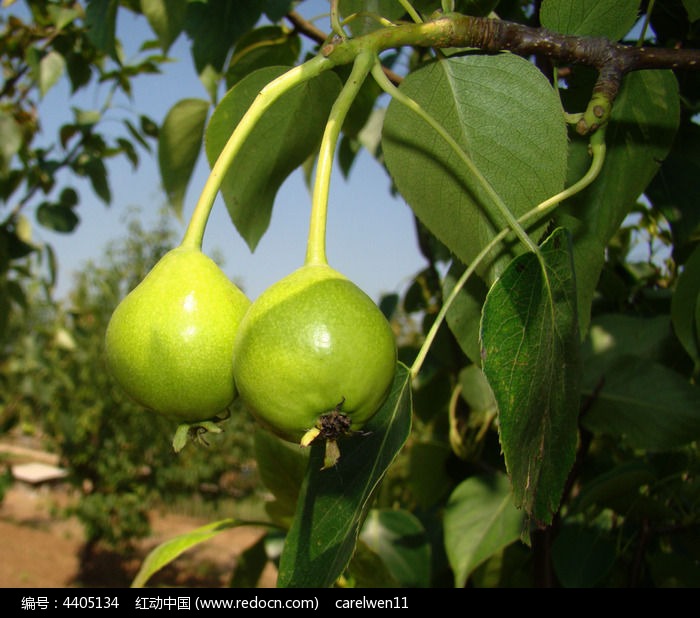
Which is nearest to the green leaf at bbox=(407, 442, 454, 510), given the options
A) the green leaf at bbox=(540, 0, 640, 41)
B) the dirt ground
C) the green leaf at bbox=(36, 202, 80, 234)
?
the green leaf at bbox=(540, 0, 640, 41)

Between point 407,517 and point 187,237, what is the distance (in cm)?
90

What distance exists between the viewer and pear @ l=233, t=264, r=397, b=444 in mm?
409

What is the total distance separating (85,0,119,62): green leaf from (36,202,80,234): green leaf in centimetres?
149

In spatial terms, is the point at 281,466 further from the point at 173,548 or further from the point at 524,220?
the point at 524,220

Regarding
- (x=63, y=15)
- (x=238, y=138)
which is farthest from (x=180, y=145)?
(x=63, y=15)

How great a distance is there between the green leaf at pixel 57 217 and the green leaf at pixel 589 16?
2334mm

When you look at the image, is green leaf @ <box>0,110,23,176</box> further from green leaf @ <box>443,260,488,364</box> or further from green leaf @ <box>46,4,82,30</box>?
green leaf @ <box>443,260,488,364</box>

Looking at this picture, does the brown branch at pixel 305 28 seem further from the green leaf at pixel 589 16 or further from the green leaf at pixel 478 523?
the green leaf at pixel 478 523

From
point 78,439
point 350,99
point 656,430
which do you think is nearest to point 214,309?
point 350,99

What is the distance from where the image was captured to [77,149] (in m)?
2.46

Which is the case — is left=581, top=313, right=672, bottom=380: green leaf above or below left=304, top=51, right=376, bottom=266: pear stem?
below

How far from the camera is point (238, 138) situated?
1.53 feet

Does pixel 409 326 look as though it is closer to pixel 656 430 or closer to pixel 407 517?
pixel 407 517

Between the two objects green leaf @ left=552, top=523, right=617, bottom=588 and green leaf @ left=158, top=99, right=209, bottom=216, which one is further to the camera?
green leaf @ left=158, top=99, right=209, bottom=216
